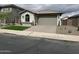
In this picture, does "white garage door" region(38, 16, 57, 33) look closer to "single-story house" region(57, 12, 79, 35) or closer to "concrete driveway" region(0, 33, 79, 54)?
"single-story house" region(57, 12, 79, 35)

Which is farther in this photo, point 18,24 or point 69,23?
point 18,24

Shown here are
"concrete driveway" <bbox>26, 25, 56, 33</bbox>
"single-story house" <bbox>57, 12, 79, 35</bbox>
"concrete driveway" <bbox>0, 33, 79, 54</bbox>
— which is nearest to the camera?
"concrete driveway" <bbox>0, 33, 79, 54</bbox>

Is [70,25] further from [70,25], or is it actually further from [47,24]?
[47,24]

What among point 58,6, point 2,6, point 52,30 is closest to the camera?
point 58,6

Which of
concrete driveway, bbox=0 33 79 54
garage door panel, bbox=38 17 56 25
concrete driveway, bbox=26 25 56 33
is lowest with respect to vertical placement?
concrete driveway, bbox=0 33 79 54

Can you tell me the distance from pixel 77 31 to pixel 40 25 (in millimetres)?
3898

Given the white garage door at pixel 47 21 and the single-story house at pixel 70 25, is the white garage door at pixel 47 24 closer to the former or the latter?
the white garage door at pixel 47 21

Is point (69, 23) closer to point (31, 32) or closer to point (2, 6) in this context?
point (31, 32)

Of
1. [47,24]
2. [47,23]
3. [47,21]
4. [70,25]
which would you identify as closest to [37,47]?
[70,25]

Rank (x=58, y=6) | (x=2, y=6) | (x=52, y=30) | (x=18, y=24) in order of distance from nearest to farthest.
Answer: (x=58, y=6)
(x=52, y=30)
(x=18, y=24)
(x=2, y=6)

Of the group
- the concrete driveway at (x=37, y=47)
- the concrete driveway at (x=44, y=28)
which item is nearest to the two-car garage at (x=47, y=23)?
the concrete driveway at (x=44, y=28)

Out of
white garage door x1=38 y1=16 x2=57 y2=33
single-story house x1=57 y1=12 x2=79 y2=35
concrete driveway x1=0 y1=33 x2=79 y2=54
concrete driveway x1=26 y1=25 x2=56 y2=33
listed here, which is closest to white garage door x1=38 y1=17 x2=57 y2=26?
white garage door x1=38 y1=16 x2=57 y2=33

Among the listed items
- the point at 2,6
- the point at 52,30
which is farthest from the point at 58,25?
the point at 2,6

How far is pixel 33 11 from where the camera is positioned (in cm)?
2422
